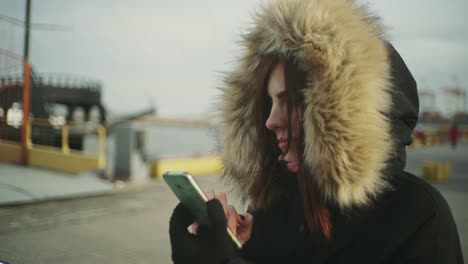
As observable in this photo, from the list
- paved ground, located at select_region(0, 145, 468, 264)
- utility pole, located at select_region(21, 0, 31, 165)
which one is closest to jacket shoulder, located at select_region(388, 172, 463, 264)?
paved ground, located at select_region(0, 145, 468, 264)

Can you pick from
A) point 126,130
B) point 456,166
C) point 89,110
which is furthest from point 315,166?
point 89,110

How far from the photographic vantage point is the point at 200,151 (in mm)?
11156

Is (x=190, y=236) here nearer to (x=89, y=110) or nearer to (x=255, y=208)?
(x=255, y=208)

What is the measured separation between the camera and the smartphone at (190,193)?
1139mm

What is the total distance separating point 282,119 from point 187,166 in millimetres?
8854

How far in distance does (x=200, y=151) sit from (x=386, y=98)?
1012 centimetres

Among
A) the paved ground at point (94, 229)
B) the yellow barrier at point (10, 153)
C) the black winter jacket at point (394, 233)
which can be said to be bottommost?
the yellow barrier at point (10, 153)

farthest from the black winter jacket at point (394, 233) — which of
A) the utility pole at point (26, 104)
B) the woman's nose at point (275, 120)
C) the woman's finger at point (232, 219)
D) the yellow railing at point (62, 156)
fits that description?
the utility pole at point (26, 104)

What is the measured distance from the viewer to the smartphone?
1139mm

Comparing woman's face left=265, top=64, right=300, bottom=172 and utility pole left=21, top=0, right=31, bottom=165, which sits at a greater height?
woman's face left=265, top=64, right=300, bottom=172

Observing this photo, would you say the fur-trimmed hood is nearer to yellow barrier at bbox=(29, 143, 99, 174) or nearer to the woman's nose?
the woman's nose

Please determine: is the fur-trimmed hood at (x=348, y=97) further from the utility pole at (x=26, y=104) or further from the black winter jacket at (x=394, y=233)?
the utility pole at (x=26, y=104)

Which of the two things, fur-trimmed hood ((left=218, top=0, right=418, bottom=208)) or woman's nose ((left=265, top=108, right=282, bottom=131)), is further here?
woman's nose ((left=265, top=108, right=282, bottom=131))

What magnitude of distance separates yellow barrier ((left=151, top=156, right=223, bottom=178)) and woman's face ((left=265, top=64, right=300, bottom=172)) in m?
7.57
